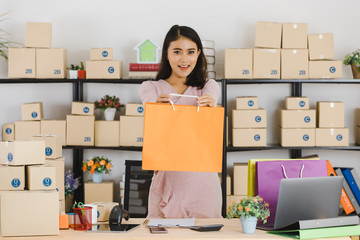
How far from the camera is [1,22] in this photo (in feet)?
14.6

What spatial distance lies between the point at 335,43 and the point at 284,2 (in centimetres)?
61

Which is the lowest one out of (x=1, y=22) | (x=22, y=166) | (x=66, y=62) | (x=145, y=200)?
(x=145, y=200)

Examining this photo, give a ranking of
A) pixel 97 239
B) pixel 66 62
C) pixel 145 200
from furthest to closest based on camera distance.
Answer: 1. pixel 66 62
2. pixel 145 200
3. pixel 97 239

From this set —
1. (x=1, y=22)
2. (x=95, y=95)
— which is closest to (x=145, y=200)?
(x=95, y=95)

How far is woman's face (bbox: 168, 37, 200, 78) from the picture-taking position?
2.45 meters

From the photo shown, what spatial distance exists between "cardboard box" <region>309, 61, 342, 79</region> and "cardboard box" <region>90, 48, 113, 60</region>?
1752mm

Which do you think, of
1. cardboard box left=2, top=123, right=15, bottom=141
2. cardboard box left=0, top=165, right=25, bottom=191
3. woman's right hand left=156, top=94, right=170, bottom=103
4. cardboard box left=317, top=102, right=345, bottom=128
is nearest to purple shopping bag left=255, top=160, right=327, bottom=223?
woman's right hand left=156, top=94, right=170, bottom=103

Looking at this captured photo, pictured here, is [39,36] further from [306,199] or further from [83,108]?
[306,199]

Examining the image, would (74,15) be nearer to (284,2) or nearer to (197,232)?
(284,2)

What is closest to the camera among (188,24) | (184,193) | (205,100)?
(205,100)

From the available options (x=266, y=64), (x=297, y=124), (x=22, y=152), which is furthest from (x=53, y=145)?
(x=297, y=124)

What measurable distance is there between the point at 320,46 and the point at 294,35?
0.80 feet

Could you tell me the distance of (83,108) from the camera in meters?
4.18

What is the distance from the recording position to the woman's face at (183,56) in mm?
2445
